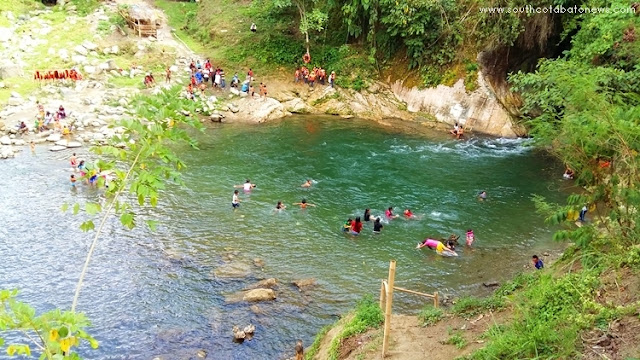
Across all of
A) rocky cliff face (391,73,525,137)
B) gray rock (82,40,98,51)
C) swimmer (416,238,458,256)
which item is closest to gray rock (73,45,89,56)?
gray rock (82,40,98,51)

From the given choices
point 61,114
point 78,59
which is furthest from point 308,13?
point 61,114

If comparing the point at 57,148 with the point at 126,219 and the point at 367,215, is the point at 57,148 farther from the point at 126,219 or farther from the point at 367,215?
the point at 126,219

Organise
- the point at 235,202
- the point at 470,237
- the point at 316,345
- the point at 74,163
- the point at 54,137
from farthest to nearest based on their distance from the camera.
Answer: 1. the point at 54,137
2. the point at 74,163
3. the point at 235,202
4. the point at 470,237
5. the point at 316,345

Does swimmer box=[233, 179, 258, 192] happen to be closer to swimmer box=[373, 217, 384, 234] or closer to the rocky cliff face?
swimmer box=[373, 217, 384, 234]

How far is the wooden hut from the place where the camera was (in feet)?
119

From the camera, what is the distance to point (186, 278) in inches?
624

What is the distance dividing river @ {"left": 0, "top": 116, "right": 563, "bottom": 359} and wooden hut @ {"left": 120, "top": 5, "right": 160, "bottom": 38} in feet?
45.2

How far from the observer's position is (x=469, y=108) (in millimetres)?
30219

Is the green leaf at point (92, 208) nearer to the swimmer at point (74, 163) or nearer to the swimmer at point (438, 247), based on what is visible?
the swimmer at point (438, 247)

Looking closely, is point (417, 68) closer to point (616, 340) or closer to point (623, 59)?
point (623, 59)

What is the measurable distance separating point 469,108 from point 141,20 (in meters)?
24.0

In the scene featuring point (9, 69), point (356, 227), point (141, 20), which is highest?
point (141, 20)

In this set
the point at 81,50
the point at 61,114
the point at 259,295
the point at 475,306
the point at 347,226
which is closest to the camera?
the point at 475,306

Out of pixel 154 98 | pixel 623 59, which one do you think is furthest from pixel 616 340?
pixel 623 59
